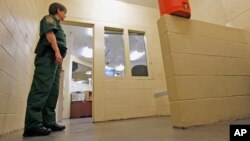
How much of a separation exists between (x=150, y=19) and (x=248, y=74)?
9.21ft

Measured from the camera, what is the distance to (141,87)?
11.5 ft

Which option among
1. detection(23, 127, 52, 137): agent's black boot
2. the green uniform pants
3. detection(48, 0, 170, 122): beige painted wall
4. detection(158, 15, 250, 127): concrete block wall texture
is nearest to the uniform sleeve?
the green uniform pants

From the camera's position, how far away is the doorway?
18.9 feet

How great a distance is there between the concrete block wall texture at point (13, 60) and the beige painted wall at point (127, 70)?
1.23 metres

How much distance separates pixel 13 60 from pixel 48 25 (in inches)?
21.4

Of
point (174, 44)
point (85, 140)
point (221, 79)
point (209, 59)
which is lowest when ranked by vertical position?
point (85, 140)

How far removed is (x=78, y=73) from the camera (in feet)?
26.4

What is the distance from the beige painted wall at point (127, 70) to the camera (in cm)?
318

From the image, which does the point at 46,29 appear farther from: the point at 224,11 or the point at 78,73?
the point at 78,73

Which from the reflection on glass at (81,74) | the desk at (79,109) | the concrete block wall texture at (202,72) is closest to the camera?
the concrete block wall texture at (202,72)

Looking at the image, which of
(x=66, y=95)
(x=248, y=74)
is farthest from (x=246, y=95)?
(x=66, y=95)

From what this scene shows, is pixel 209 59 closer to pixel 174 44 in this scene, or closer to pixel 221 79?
pixel 221 79

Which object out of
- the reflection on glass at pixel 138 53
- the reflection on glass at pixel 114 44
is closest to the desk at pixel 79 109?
the reflection on glass at pixel 114 44

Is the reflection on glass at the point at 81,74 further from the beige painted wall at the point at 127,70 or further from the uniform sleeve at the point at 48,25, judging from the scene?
the uniform sleeve at the point at 48,25
